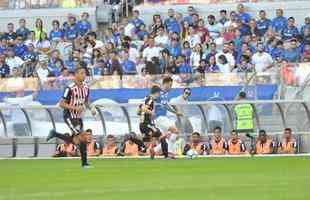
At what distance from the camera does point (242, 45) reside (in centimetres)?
3125

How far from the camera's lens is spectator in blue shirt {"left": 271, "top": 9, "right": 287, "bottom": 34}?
32.3m

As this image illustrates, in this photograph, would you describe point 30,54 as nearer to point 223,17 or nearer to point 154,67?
point 154,67

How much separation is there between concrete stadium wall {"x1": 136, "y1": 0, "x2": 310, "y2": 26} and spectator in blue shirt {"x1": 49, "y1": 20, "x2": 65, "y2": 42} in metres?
3.01

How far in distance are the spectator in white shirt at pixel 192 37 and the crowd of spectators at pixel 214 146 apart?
6778 mm

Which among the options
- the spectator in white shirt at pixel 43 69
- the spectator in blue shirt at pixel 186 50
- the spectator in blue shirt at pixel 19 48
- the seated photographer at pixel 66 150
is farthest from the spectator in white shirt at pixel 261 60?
the spectator in blue shirt at pixel 19 48

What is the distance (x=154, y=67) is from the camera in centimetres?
3058

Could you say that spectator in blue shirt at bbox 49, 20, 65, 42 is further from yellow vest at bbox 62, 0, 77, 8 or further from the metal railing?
the metal railing

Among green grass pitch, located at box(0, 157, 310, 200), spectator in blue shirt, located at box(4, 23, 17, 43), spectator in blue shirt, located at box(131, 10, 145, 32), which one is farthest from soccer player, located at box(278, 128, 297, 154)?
spectator in blue shirt, located at box(4, 23, 17, 43)

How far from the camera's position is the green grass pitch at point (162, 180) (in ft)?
44.2

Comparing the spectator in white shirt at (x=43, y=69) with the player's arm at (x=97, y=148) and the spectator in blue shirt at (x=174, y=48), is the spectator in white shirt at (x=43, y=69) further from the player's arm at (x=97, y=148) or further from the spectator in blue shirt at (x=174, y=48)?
the player's arm at (x=97, y=148)

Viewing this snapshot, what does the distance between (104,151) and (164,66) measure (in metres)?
5.02

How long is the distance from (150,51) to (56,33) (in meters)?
4.55

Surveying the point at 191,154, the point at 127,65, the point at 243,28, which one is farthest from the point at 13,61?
the point at 191,154

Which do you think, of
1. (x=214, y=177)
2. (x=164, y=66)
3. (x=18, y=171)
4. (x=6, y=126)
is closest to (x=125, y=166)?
(x=18, y=171)
